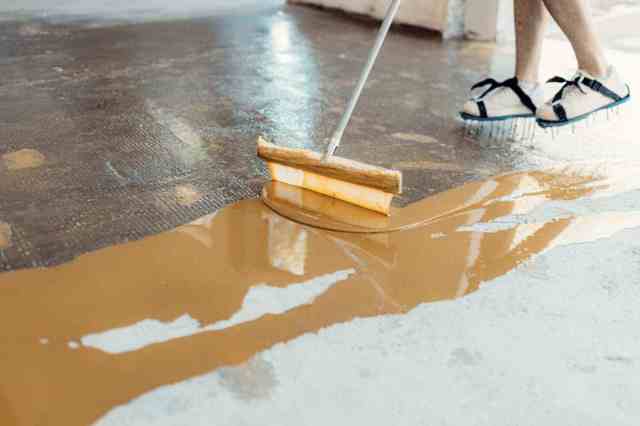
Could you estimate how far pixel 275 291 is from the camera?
4.14ft

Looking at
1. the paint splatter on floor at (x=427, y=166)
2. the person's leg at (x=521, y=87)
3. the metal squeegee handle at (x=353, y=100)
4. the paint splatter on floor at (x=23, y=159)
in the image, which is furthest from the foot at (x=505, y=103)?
the paint splatter on floor at (x=23, y=159)

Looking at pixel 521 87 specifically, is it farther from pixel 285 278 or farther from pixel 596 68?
pixel 285 278

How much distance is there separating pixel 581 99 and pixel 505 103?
25 cm

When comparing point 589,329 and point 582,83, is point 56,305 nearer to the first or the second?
point 589,329

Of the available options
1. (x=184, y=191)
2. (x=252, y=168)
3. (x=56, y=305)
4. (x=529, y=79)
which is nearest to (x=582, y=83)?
(x=529, y=79)

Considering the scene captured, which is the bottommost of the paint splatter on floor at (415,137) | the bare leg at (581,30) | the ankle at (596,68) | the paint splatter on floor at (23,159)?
the paint splatter on floor at (23,159)

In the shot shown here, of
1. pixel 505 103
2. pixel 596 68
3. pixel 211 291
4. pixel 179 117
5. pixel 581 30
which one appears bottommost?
pixel 211 291

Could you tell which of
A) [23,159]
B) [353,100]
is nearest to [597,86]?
[353,100]

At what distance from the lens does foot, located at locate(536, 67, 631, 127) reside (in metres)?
2.11

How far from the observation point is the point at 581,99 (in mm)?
2129

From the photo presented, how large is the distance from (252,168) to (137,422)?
1005 mm

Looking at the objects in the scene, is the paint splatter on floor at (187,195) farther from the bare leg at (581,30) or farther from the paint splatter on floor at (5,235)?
the bare leg at (581,30)

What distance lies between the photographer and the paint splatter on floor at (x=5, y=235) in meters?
1.40

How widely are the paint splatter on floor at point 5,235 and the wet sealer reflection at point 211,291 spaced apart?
14 cm
